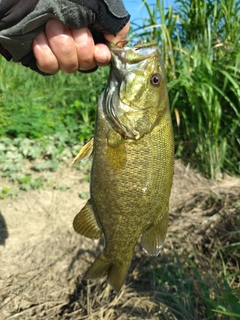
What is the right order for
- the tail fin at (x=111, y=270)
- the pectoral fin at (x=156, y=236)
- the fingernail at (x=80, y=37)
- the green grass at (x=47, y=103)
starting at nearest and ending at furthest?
the fingernail at (x=80, y=37), the pectoral fin at (x=156, y=236), the tail fin at (x=111, y=270), the green grass at (x=47, y=103)

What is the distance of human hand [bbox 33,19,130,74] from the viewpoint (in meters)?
1.78

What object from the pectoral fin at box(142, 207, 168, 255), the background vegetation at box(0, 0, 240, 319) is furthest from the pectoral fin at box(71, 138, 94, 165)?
the background vegetation at box(0, 0, 240, 319)

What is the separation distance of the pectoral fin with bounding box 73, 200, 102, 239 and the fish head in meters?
0.43

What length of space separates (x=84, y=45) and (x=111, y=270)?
1.09 meters

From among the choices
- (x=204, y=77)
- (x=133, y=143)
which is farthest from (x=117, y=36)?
(x=204, y=77)

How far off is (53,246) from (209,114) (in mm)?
2129

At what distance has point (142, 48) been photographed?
1.84 metres

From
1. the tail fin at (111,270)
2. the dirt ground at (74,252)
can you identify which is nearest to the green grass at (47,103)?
the dirt ground at (74,252)

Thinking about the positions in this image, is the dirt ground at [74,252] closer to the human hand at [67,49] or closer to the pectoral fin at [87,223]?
the pectoral fin at [87,223]

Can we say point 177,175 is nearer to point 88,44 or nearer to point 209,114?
point 209,114

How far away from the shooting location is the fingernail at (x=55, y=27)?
1771 mm

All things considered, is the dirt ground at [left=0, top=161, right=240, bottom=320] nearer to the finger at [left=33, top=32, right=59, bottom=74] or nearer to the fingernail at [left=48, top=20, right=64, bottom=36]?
the finger at [left=33, top=32, right=59, bottom=74]

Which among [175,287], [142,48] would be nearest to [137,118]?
[142,48]

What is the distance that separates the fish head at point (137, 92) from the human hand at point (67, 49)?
70 mm
